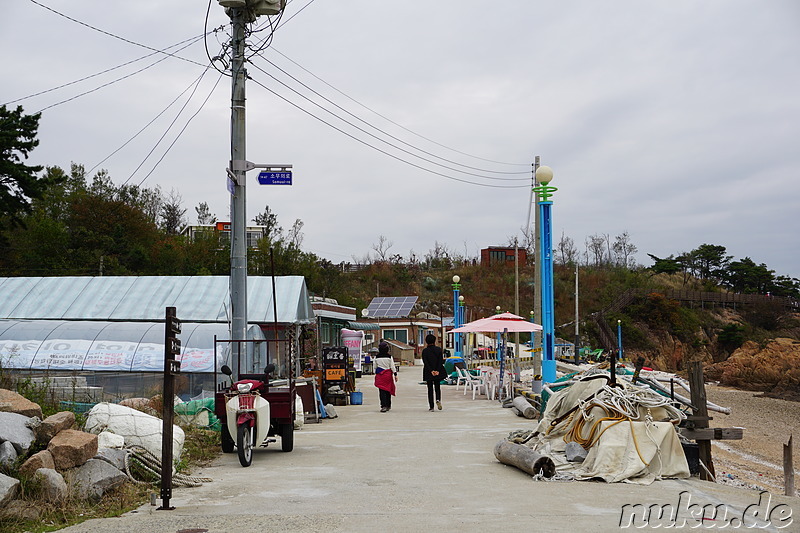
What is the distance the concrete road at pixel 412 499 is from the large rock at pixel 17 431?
51.1 inches

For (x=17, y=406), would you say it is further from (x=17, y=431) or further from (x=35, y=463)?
(x=35, y=463)

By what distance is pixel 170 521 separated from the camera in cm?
Answer: 678

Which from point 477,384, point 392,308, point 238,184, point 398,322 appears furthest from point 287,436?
point 398,322

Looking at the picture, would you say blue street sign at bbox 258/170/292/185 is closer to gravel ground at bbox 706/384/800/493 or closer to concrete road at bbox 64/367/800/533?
concrete road at bbox 64/367/800/533

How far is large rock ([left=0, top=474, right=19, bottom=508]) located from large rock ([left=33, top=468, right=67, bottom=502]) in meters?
0.27

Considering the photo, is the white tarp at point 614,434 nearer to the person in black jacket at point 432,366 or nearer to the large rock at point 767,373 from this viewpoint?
the person in black jacket at point 432,366

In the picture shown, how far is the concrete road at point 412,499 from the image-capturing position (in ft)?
21.6

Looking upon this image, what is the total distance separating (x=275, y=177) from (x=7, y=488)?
8.80m

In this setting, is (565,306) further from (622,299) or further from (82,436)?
(82,436)

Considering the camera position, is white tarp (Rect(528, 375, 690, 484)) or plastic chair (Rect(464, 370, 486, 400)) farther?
plastic chair (Rect(464, 370, 486, 400))

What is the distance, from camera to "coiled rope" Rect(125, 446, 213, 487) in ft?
28.0

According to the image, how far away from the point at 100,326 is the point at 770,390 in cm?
3297

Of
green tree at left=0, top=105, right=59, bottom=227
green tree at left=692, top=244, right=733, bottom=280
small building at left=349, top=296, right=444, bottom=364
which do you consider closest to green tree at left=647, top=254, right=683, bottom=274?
green tree at left=692, top=244, right=733, bottom=280

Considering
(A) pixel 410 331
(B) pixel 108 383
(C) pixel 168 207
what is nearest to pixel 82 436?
(B) pixel 108 383
